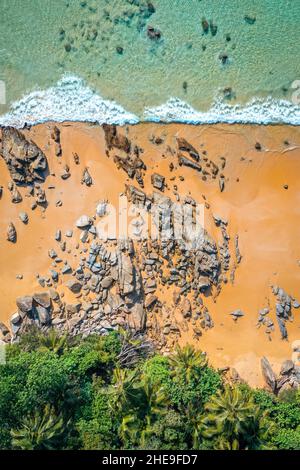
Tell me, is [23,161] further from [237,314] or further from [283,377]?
[283,377]

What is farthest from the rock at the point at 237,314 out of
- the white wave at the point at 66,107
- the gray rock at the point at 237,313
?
the white wave at the point at 66,107

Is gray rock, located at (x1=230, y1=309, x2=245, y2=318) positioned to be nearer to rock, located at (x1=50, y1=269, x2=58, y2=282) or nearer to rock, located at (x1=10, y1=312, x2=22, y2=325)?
rock, located at (x1=50, y1=269, x2=58, y2=282)

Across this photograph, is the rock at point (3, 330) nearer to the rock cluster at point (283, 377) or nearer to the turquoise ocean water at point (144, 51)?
the turquoise ocean water at point (144, 51)

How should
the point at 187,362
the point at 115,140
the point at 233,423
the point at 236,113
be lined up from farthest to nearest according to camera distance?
the point at 236,113 < the point at 115,140 < the point at 187,362 < the point at 233,423

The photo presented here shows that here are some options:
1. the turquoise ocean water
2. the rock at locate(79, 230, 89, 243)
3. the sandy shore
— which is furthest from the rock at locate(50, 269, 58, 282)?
the turquoise ocean water

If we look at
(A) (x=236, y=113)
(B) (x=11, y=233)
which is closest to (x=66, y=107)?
(B) (x=11, y=233)

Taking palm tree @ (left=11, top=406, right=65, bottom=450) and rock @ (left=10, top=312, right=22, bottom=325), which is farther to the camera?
rock @ (left=10, top=312, right=22, bottom=325)
